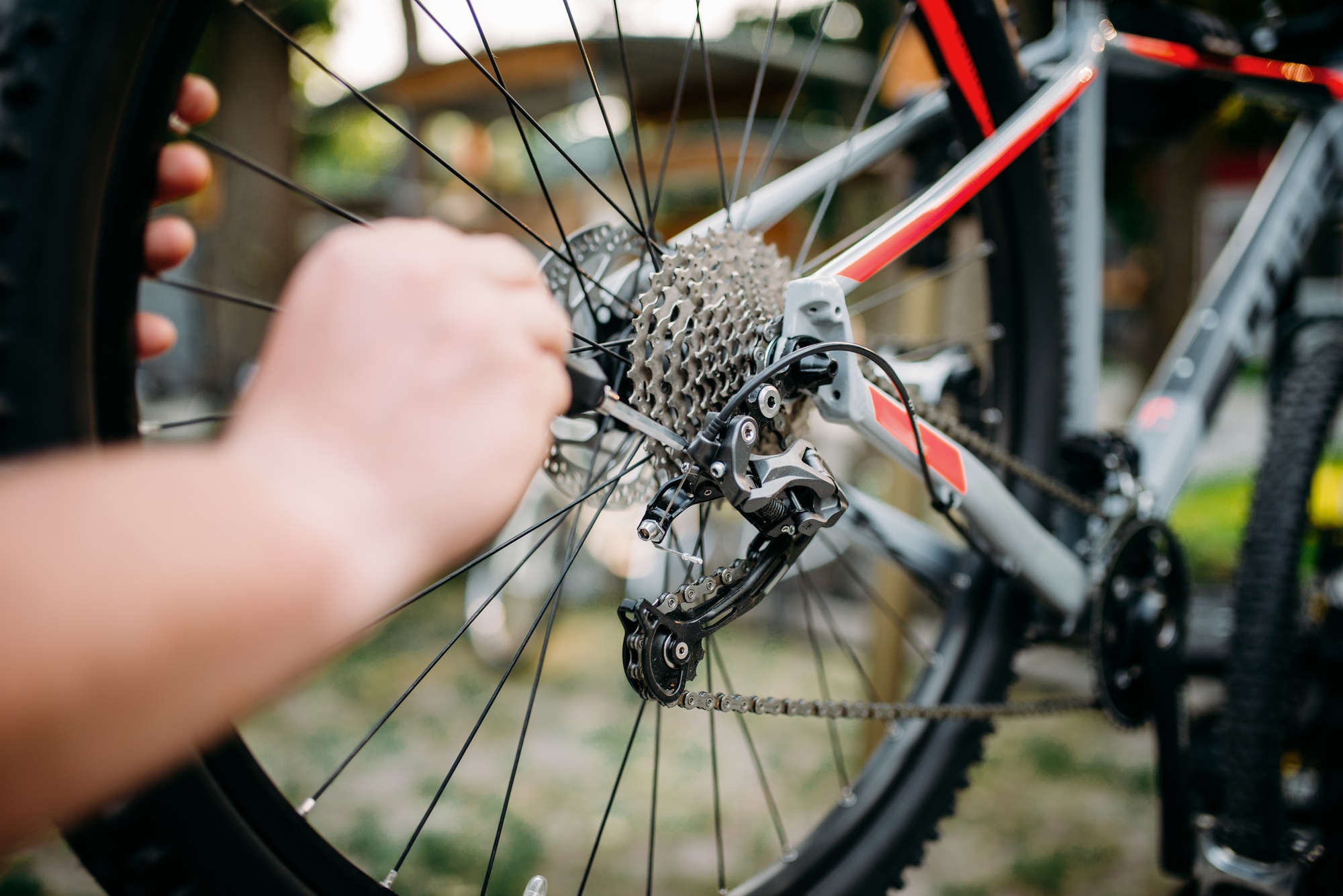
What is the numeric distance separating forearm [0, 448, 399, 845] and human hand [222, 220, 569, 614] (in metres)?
0.01

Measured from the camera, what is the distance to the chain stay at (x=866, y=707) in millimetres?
767

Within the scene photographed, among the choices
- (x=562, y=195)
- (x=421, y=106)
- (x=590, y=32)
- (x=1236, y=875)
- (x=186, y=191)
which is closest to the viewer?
(x=186, y=191)

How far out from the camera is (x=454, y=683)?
2.45m

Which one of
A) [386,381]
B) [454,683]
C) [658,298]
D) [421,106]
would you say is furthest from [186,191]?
[421,106]

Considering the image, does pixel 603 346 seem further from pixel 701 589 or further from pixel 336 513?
pixel 336 513

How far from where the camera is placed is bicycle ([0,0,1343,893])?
57 centimetres

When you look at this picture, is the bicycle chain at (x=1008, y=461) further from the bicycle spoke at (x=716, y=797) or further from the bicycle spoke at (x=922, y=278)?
the bicycle spoke at (x=716, y=797)

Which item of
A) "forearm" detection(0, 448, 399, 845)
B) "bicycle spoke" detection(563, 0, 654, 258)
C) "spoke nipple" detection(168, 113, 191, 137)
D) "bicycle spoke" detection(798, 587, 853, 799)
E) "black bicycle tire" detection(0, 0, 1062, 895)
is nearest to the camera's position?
"forearm" detection(0, 448, 399, 845)

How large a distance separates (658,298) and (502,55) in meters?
4.05

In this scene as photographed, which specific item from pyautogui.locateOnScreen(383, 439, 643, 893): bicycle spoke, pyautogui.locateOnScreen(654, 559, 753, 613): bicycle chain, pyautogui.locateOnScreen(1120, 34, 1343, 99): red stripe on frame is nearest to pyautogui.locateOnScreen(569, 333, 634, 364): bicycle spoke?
pyautogui.locateOnScreen(383, 439, 643, 893): bicycle spoke

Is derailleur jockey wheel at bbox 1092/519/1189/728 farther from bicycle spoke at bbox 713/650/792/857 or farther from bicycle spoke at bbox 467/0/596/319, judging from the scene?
bicycle spoke at bbox 467/0/596/319

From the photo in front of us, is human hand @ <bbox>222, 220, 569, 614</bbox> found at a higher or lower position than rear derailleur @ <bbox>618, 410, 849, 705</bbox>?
higher

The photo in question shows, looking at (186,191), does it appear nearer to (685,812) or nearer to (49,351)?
Answer: (49,351)

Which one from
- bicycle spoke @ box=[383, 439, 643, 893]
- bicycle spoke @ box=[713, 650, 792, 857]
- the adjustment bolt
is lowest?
bicycle spoke @ box=[713, 650, 792, 857]
